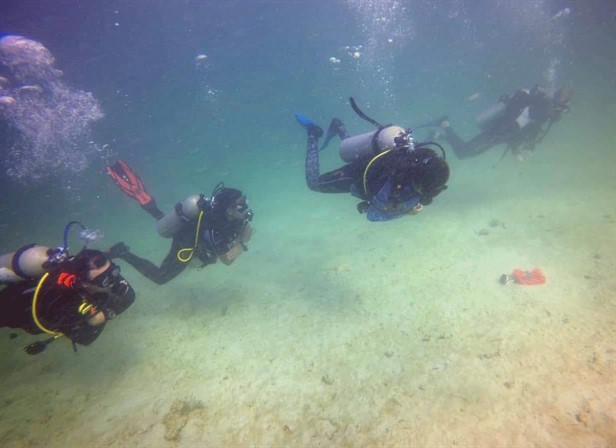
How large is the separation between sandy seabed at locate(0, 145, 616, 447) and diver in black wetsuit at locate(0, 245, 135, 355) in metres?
1.52

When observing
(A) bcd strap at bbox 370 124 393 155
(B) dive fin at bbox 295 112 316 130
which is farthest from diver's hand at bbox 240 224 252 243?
(A) bcd strap at bbox 370 124 393 155

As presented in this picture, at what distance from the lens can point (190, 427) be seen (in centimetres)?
437

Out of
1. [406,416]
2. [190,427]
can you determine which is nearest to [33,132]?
[190,427]

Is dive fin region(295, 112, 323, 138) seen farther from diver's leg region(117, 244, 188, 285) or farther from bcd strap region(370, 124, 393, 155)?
diver's leg region(117, 244, 188, 285)

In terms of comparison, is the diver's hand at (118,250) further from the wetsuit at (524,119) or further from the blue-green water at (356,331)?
the wetsuit at (524,119)

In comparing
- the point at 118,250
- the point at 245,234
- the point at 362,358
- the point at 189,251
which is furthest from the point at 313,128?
the point at 118,250

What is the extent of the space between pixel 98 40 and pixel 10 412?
86.4 ft

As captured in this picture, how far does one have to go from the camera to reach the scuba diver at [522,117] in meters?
11.9

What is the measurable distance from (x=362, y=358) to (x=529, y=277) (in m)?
4.46

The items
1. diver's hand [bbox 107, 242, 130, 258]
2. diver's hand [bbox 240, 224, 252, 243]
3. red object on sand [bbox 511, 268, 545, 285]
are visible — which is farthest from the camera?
diver's hand [bbox 107, 242, 130, 258]

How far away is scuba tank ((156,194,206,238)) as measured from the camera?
672cm

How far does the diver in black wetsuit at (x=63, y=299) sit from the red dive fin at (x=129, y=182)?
16.0 feet

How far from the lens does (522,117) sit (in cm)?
1208

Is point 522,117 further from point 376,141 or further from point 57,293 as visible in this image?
point 57,293
